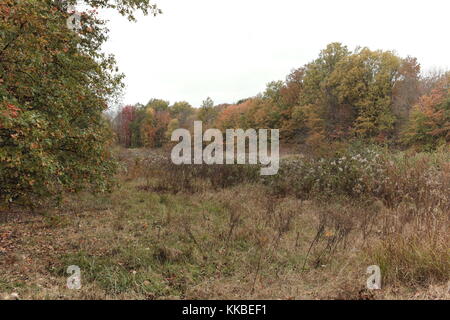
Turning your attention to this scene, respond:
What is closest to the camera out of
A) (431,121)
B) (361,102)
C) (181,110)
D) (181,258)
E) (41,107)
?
(41,107)

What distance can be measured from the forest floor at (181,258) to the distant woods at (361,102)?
13821 mm

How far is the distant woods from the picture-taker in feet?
67.2

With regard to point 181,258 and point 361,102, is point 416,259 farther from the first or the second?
point 361,102

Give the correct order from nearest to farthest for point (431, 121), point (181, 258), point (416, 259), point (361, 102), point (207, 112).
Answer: point (416, 259) < point (181, 258) < point (431, 121) < point (361, 102) < point (207, 112)

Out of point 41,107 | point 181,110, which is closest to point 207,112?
point 181,110

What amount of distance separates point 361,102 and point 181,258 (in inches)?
998

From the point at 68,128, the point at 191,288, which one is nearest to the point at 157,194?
the point at 68,128

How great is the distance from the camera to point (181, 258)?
4.53 metres

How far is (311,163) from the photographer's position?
976 centimetres

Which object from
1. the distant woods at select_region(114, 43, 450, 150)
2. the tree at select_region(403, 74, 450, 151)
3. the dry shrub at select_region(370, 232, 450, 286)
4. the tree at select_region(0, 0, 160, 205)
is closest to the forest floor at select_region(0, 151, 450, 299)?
the dry shrub at select_region(370, 232, 450, 286)

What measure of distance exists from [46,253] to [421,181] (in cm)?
844

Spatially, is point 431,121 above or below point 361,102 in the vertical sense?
below

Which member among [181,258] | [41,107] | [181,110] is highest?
[181,110]

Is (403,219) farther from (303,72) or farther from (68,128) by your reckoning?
(303,72)
